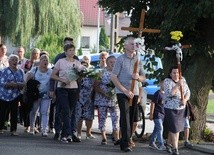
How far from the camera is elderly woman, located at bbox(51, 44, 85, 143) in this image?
12.6m

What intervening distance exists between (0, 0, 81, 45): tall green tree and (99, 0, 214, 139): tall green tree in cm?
2123

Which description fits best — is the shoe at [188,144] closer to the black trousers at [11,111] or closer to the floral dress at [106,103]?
the floral dress at [106,103]

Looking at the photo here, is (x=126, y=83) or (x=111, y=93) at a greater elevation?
(x=126, y=83)

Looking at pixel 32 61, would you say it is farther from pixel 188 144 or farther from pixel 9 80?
pixel 188 144

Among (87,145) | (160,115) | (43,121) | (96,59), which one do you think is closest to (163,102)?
(160,115)

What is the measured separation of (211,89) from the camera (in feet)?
46.1

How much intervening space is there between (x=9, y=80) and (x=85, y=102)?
68.6 inches

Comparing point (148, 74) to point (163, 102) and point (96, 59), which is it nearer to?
point (163, 102)

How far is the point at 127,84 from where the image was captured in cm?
1149

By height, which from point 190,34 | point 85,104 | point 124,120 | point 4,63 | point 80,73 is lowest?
point 124,120

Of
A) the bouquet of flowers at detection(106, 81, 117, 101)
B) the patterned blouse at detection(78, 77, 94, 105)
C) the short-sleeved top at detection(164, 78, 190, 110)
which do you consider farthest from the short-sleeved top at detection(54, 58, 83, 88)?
the short-sleeved top at detection(164, 78, 190, 110)

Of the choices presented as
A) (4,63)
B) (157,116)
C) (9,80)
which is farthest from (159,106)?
(4,63)

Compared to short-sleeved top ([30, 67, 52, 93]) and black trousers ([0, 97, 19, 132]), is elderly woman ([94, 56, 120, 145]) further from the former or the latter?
black trousers ([0, 97, 19, 132])

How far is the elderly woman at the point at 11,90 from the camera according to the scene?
13.7 metres
